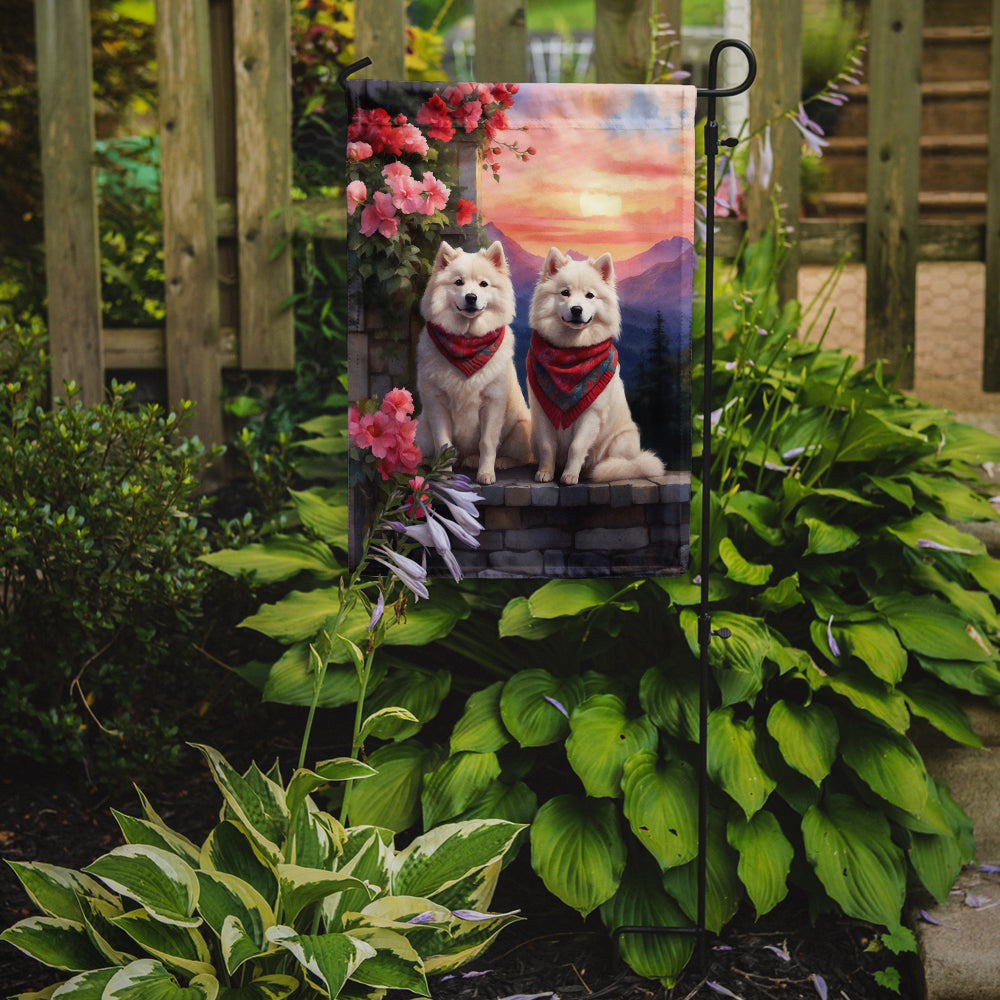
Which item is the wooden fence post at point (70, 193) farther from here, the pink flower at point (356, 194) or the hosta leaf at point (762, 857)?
the hosta leaf at point (762, 857)

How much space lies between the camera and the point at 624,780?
77.0 inches

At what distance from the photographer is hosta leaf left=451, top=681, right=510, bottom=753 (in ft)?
6.73

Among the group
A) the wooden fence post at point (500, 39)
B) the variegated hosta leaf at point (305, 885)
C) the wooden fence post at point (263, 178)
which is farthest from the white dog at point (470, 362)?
the wooden fence post at point (263, 178)

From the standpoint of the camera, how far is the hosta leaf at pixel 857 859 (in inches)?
76.8

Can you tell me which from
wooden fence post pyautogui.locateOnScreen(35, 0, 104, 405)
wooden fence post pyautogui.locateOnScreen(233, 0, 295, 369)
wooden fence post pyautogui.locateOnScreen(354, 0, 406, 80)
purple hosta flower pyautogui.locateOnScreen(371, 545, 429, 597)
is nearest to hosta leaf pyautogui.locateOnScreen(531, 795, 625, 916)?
purple hosta flower pyautogui.locateOnScreen(371, 545, 429, 597)

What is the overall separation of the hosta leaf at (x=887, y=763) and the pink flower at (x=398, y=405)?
3.74ft

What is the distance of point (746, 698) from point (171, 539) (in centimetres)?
136

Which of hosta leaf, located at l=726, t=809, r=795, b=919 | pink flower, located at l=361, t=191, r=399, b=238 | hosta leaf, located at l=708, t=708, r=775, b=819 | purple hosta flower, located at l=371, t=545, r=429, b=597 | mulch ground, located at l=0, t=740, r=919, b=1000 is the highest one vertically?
pink flower, located at l=361, t=191, r=399, b=238

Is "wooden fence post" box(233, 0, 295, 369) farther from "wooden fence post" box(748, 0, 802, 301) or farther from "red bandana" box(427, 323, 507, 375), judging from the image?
"red bandana" box(427, 323, 507, 375)

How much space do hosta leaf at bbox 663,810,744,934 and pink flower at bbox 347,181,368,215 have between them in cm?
139

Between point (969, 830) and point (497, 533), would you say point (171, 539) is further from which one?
point (969, 830)

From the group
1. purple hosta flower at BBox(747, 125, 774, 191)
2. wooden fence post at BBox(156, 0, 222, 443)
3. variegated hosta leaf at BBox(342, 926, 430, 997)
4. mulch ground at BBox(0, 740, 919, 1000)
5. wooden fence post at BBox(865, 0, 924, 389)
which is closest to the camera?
variegated hosta leaf at BBox(342, 926, 430, 997)

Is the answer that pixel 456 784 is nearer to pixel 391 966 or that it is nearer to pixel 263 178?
pixel 391 966

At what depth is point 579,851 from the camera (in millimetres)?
1938
